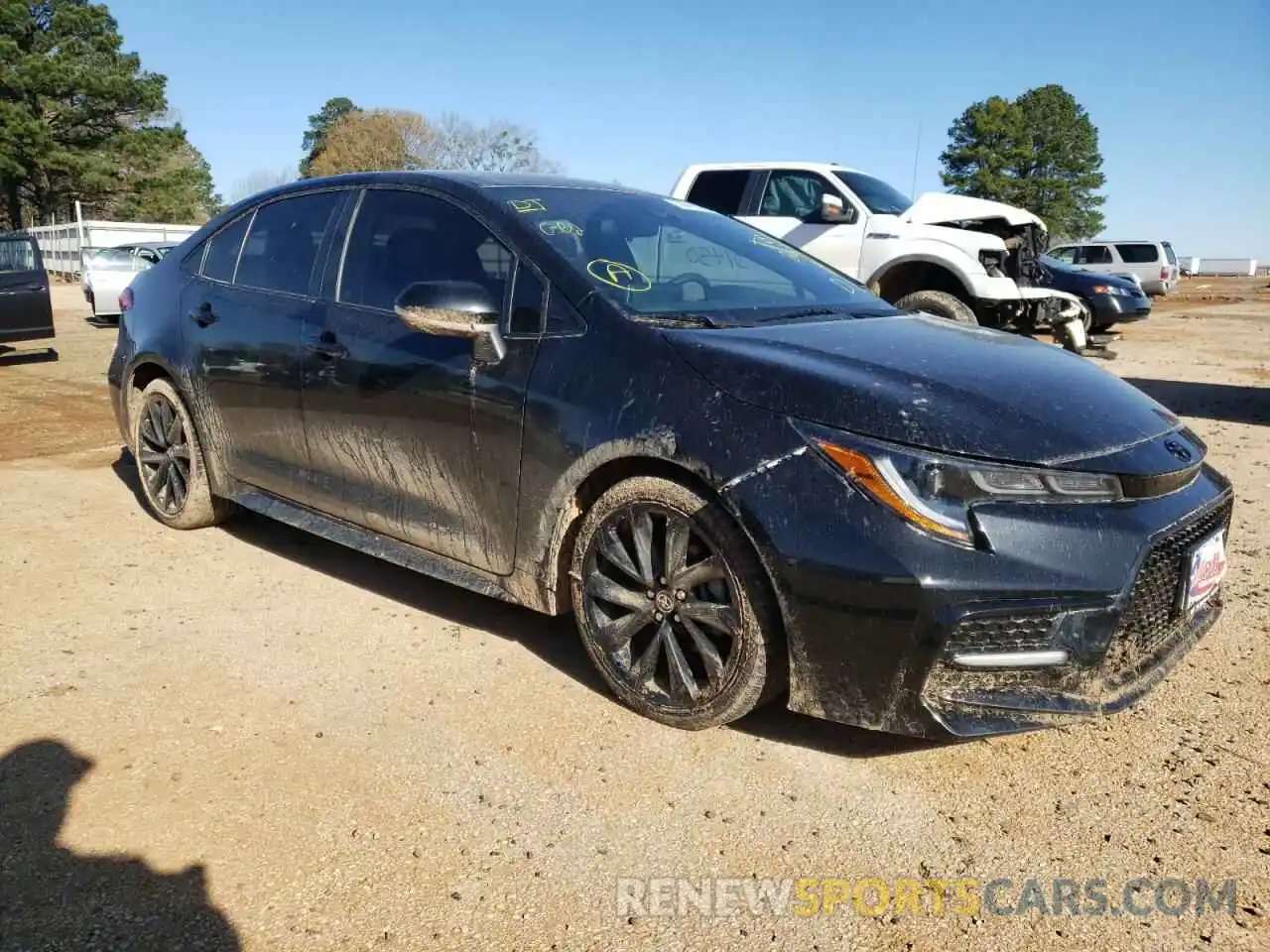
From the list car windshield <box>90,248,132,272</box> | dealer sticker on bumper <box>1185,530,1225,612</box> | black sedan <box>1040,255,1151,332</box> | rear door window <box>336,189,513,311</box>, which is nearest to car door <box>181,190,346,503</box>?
rear door window <box>336,189,513,311</box>

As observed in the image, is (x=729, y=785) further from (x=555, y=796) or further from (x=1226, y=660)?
(x=1226, y=660)

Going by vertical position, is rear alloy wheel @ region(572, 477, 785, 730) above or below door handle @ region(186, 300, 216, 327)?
below

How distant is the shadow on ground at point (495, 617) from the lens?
3.01 meters

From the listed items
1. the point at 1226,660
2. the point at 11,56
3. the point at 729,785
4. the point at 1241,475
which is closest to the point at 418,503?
the point at 729,785

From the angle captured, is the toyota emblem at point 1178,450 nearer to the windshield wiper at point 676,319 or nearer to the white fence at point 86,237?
the windshield wiper at point 676,319

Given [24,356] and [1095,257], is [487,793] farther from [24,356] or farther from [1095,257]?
[1095,257]

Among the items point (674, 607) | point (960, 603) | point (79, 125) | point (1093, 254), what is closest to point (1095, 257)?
point (1093, 254)

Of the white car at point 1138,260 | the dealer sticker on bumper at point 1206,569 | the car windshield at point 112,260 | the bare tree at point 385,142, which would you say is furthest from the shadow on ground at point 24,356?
the bare tree at point 385,142

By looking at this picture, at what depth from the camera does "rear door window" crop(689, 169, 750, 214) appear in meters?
10.6

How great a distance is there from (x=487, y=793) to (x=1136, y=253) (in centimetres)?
3029

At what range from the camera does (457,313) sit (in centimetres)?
316

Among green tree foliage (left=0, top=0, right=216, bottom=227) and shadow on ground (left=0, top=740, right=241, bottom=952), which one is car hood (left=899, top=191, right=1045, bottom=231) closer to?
shadow on ground (left=0, top=740, right=241, bottom=952)

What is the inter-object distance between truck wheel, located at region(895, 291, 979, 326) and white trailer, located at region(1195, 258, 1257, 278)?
58.7 meters

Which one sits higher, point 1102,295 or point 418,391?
point 418,391
